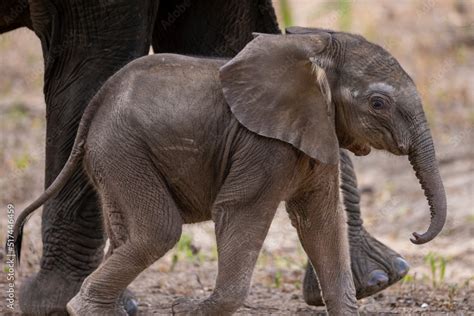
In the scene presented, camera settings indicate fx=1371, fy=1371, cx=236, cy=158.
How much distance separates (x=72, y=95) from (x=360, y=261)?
3.92 feet

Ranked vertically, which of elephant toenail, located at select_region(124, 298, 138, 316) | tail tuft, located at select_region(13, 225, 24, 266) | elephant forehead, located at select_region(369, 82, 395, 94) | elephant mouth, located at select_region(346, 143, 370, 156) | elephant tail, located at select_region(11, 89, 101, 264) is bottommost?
elephant toenail, located at select_region(124, 298, 138, 316)

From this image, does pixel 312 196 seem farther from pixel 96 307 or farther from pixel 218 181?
pixel 96 307

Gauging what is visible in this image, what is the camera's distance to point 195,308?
4.02 m

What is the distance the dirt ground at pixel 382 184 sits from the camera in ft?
18.2

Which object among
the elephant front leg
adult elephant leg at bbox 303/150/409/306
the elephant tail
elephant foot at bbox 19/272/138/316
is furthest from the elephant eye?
elephant foot at bbox 19/272/138/316

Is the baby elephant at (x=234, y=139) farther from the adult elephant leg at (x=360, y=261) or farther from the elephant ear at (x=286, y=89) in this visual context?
the adult elephant leg at (x=360, y=261)

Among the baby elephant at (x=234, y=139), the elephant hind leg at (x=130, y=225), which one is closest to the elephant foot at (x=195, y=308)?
the baby elephant at (x=234, y=139)

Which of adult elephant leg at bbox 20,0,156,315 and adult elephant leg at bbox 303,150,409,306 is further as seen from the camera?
adult elephant leg at bbox 303,150,409,306

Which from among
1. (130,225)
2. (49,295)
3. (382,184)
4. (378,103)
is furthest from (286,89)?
(382,184)

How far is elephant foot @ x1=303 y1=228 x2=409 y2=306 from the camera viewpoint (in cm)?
491

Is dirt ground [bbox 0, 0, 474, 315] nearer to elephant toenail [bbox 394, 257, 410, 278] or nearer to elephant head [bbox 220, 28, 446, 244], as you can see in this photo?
elephant toenail [bbox 394, 257, 410, 278]

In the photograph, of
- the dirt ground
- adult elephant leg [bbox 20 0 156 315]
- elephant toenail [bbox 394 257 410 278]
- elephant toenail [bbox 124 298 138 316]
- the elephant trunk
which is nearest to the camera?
the elephant trunk

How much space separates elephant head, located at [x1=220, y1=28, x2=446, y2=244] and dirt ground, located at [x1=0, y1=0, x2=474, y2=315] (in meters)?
1.23

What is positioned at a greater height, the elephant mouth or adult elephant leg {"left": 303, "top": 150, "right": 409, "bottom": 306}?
the elephant mouth
